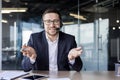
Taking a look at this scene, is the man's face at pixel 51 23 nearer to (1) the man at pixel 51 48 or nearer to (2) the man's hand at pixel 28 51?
(1) the man at pixel 51 48

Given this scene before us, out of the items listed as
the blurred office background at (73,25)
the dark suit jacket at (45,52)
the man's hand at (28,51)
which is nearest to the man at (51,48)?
the dark suit jacket at (45,52)

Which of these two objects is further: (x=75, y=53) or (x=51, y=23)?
(x=51, y=23)

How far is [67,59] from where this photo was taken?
244 centimetres

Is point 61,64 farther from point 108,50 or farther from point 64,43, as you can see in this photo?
point 108,50

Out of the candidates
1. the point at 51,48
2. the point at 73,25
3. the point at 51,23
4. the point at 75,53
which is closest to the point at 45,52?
the point at 51,48

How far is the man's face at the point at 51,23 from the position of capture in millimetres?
2395

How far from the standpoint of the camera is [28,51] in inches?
84.7

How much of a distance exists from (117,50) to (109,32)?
454 millimetres

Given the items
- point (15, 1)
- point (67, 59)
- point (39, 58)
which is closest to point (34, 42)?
point (39, 58)

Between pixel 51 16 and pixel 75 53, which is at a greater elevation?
pixel 51 16

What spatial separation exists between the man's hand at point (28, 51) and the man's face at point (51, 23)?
289mm

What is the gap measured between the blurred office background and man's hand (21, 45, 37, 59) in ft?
14.7

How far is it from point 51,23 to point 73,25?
4394mm

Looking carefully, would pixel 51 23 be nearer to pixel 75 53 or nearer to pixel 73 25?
pixel 75 53
